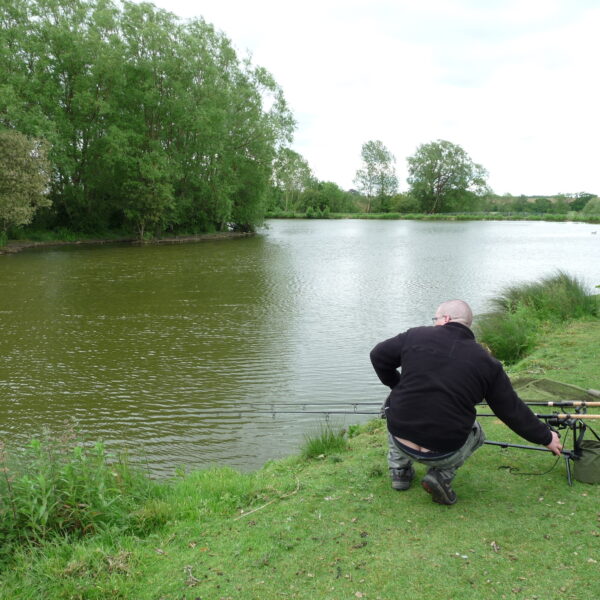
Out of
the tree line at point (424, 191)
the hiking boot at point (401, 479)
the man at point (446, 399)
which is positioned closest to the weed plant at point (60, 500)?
the hiking boot at point (401, 479)

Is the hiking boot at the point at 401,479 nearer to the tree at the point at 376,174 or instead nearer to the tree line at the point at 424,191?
the tree line at the point at 424,191

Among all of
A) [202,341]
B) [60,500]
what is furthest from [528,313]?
[60,500]

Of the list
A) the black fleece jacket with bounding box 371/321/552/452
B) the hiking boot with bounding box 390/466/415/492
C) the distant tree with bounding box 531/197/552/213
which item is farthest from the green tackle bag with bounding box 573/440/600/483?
the distant tree with bounding box 531/197/552/213

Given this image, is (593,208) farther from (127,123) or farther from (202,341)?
(202,341)

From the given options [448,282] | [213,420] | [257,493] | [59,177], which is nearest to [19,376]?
[213,420]

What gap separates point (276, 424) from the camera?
7.41 meters

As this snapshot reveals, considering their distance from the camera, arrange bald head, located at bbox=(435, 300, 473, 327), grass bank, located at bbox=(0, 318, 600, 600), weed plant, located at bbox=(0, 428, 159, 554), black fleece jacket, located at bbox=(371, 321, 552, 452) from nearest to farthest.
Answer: grass bank, located at bbox=(0, 318, 600, 600) < black fleece jacket, located at bbox=(371, 321, 552, 452) < bald head, located at bbox=(435, 300, 473, 327) < weed plant, located at bbox=(0, 428, 159, 554)

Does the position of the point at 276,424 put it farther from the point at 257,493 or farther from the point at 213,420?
the point at 257,493

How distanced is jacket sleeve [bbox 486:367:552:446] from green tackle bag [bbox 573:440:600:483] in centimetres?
60

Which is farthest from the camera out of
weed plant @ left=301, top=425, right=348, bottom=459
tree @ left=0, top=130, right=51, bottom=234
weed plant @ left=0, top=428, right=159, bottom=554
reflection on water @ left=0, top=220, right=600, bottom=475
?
tree @ left=0, top=130, right=51, bottom=234

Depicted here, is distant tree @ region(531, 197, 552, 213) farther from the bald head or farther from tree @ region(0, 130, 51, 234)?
the bald head

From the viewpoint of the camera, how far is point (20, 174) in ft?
92.6

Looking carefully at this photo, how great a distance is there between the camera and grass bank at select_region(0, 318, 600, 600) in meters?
3.09

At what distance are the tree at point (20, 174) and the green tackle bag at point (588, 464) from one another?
30593mm
